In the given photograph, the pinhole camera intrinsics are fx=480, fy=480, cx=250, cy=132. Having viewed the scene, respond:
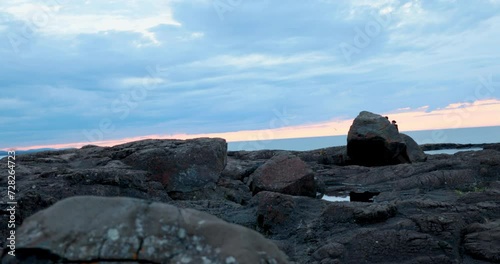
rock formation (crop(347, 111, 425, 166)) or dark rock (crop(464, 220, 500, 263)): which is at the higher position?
rock formation (crop(347, 111, 425, 166))

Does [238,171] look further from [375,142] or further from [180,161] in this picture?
[375,142]

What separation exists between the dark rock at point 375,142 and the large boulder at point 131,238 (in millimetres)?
24241

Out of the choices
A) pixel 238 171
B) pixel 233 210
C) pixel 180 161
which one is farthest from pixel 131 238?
pixel 238 171

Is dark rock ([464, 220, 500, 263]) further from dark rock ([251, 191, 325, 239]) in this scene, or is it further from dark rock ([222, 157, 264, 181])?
dark rock ([222, 157, 264, 181])

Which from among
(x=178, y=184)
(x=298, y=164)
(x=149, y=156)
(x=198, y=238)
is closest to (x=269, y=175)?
(x=298, y=164)

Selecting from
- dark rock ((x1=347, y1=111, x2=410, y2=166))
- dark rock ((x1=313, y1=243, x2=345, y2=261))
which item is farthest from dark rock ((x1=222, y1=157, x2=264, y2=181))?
dark rock ((x1=313, y1=243, x2=345, y2=261))

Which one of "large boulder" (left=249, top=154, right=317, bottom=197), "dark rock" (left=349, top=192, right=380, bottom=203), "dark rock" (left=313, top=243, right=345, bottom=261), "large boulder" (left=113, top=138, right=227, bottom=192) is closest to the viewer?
"dark rock" (left=313, top=243, right=345, bottom=261)

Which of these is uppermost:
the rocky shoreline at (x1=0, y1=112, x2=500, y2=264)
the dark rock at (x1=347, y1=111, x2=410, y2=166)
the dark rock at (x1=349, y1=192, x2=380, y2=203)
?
the dark rock at (x1=347, y1=111, x2=410, y2=166)

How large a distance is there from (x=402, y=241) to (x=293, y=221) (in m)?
3.06

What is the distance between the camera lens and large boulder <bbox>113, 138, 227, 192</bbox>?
16.3m

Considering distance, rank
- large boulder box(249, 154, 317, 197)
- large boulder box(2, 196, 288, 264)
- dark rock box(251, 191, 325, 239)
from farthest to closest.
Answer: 1. large boulder box(249, 154, 317, 197)
2. dark rock box(251, 191, 325, 239)
3. large boulder box(2, 196, 288, 264)

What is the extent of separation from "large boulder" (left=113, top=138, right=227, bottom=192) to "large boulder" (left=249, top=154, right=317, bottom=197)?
1641 mm

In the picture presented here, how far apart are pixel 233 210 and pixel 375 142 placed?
1621 cm

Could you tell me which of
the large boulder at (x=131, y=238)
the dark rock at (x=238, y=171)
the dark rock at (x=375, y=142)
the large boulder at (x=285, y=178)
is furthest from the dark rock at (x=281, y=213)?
the dark rock at (x=375, y=142)
